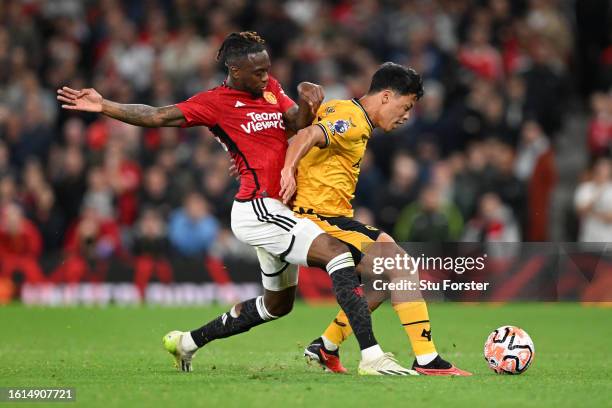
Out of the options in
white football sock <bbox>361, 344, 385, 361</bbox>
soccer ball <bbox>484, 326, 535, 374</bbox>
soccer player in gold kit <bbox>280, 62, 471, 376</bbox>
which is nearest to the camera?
white football sock <bbox>361, 344, 385, 361</bbox>

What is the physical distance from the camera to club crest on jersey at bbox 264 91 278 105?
940 centimetres

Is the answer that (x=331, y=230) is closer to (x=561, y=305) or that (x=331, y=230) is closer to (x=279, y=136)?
(x=279, y=136)

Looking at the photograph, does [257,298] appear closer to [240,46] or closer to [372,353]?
[372,353]

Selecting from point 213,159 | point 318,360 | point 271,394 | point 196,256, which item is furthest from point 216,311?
point 271,394

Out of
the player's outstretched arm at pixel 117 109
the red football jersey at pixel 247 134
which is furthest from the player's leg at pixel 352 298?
the player's outstretched arm at pixel 117 109

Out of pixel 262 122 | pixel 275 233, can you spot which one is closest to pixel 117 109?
pixel 262 122

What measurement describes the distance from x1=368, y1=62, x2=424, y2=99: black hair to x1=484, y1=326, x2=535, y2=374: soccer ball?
208 cm

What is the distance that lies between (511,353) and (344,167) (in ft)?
6.47

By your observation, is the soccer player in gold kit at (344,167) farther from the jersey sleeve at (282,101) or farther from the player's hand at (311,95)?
the jersey sleeve at (282,101)

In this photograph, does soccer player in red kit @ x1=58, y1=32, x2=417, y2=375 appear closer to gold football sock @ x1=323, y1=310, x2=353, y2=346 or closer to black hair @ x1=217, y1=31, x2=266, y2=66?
black hair @ x1=217, y1=31, x2=266, y2=66

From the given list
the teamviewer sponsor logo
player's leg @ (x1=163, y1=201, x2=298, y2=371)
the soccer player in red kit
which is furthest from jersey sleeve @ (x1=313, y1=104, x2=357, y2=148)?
player's leg @ (x1=163, y1=201, x2=298, y2=371)

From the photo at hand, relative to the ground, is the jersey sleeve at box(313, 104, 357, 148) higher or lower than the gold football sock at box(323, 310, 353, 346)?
higher

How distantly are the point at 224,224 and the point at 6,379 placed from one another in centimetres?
1070

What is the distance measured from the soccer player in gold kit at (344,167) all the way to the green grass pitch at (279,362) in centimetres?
52
